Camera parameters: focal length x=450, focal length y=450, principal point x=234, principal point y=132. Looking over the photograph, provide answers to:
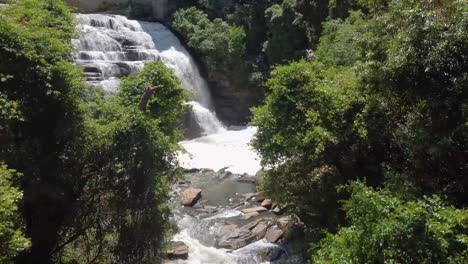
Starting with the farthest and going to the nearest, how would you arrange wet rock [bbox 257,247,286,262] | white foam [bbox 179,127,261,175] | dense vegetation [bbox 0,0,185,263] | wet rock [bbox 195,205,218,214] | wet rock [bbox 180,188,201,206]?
white foam [bbox 179,127,261,175]
wet rock [bbox 180,188,201,206]
wet rock [bbox 195,205,218,214]
wet rock [bbox 257,247,286,262]
dense vegetation [bbox 0,0,185,263]

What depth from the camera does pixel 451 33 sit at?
8672 millimetres

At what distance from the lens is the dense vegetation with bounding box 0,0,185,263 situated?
31.1ft

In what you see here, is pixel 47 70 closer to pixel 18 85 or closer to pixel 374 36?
pixel 18 85

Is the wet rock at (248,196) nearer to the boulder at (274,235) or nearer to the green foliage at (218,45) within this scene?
the boulder at (274,235)

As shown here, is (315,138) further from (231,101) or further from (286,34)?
(231,101)

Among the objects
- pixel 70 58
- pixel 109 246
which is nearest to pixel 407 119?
pixel 109 246

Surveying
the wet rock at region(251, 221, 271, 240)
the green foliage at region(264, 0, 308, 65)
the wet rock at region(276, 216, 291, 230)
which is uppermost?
the green foliage at region(264, 0, 308, 65)

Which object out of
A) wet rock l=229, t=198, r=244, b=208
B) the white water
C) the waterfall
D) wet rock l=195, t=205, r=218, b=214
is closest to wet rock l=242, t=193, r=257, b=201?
wet rock l=229, t=198, r=244, b=208

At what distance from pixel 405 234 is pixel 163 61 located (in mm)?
23371

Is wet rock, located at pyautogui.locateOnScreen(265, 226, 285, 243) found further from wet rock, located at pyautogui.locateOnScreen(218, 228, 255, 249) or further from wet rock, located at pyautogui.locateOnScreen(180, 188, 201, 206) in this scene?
wet rock, located at pyautogui.locateOnScreen(180, 188, 201, 206)

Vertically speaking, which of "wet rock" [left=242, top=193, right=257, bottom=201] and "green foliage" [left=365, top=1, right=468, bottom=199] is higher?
"green foliage" [left=365, top=1, right=468, bottom=199]

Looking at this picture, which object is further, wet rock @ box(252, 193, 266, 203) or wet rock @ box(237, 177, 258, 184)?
wet rock @ box(237, 177, 258, 184)

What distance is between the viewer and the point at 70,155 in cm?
1037

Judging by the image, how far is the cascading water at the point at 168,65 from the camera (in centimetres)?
2391
